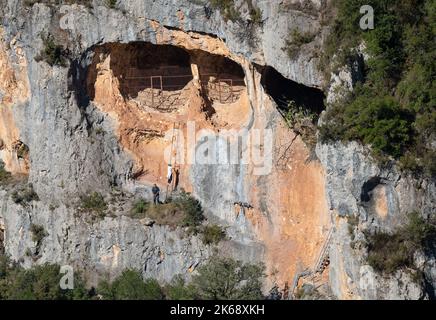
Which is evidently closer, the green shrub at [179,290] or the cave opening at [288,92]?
the green shrub at [179,290]

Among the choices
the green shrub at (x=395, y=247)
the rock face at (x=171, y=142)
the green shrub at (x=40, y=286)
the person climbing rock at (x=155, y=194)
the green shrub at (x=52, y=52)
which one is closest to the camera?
the green shrub at (x=395, y=247)

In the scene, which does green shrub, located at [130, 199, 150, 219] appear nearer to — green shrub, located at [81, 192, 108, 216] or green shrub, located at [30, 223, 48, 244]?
green shrub, located at [81, 192, 108, 216]

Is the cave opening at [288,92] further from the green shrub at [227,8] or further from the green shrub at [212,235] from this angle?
the green shrub at [212,235]

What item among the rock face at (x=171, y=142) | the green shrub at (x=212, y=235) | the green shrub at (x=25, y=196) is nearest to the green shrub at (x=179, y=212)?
the rock face at (x=171, y=142)

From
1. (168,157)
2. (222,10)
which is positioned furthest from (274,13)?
(168,157)

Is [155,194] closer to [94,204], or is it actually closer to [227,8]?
[94,204]
